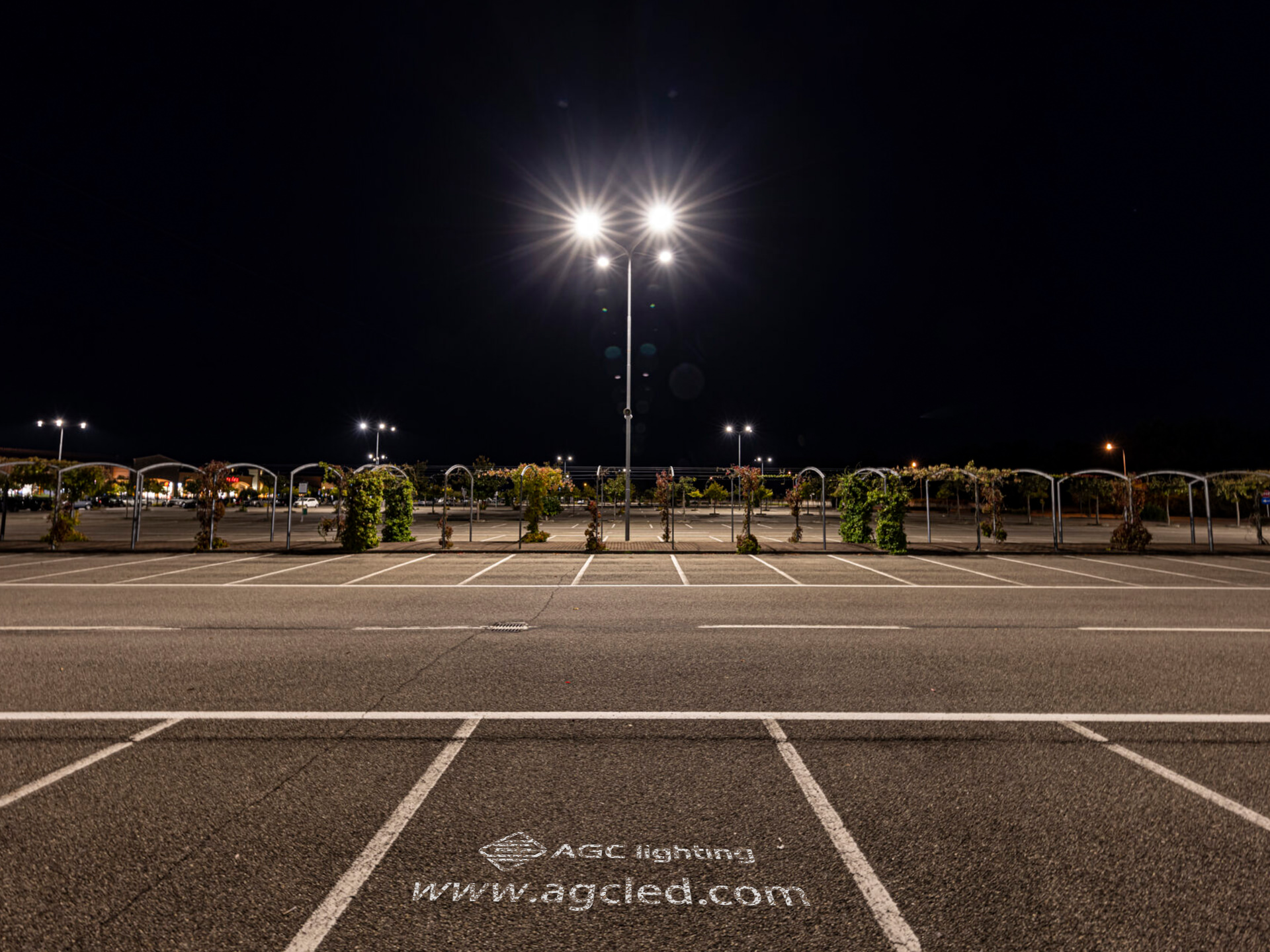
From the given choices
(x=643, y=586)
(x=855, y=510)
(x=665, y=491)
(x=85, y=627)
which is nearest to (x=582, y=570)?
(x=643, y=586)

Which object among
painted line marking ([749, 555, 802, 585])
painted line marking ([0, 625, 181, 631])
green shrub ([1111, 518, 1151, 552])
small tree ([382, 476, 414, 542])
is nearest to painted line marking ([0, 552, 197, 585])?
small tree ([382, 476, 414, 542])

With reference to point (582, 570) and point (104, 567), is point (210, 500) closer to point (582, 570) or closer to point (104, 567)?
point (104, 567)

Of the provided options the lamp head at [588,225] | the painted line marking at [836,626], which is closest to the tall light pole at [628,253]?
the lamp head at [588,225]

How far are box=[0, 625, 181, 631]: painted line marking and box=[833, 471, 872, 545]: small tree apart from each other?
20183 mm

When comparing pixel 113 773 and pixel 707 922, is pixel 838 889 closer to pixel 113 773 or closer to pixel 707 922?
pixel 707 922

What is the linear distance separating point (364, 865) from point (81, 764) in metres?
2.76

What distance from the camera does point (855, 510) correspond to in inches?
891

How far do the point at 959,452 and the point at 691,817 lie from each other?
133988mm

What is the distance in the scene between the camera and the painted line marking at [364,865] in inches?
99.0

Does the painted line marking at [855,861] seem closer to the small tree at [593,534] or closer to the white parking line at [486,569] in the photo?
the white parking line at [486,569]

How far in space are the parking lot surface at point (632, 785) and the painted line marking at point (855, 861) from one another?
0.02 metres

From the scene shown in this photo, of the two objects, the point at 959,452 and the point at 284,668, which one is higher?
the point at 959,452

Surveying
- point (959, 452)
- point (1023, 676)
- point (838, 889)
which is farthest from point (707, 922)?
point (959, 452)

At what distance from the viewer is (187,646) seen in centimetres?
742
